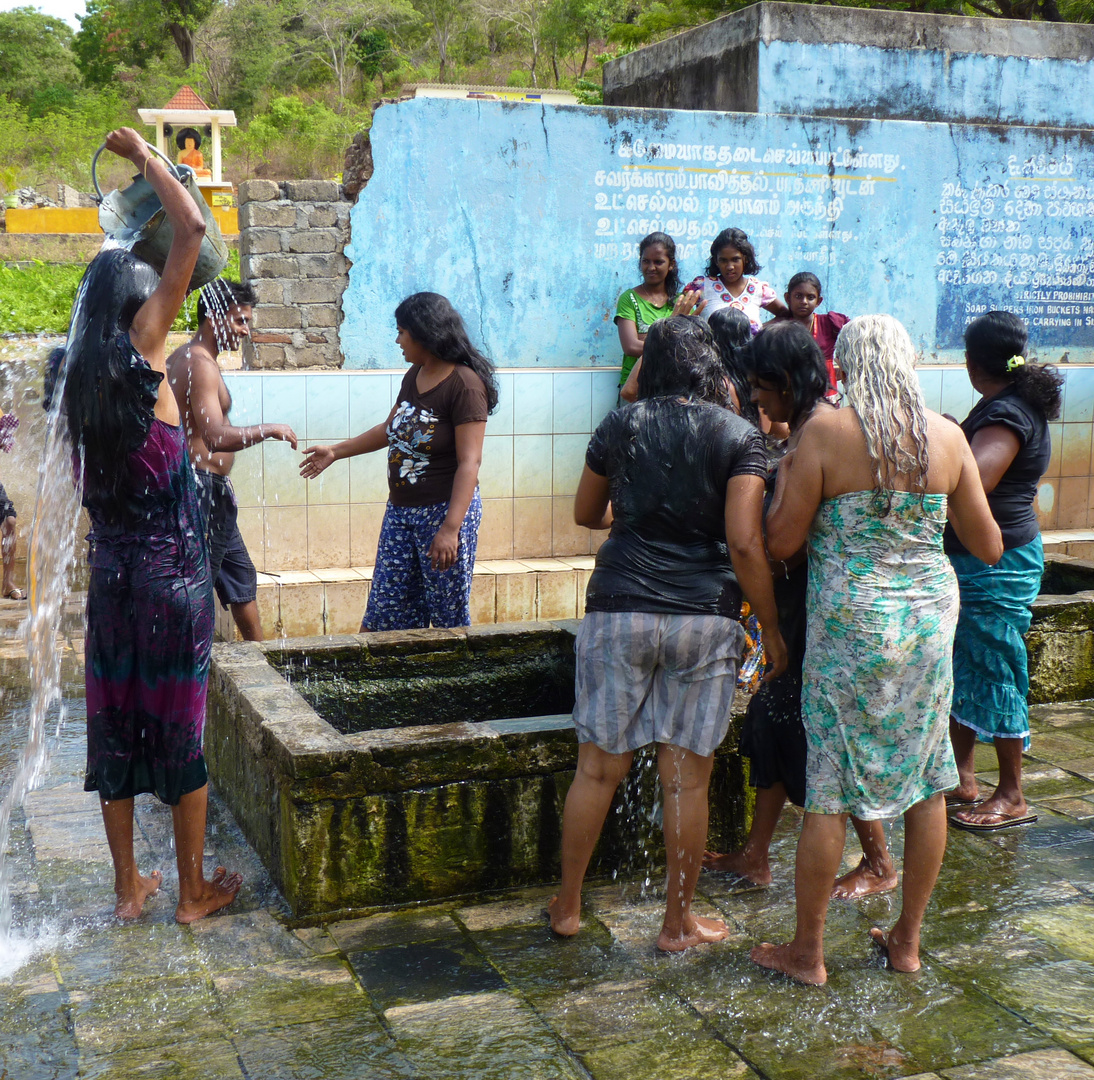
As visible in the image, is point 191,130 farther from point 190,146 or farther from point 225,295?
point 225,295

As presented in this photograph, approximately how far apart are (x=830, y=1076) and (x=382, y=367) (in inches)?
216

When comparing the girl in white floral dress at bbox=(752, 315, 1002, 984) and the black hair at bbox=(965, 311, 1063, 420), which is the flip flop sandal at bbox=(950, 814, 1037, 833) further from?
the black hair at bbox=(965, 311, 1063, 420)

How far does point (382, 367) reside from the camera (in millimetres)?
7332

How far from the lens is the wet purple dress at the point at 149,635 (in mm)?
3344

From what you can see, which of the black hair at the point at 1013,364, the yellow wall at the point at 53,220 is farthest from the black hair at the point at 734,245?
the yellow wall at the point at 53,220

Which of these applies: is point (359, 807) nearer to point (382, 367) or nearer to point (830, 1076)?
point (830, 1076)

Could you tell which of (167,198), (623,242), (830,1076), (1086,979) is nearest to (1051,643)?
(1086,979)

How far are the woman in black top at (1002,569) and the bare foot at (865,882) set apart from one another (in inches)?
24.5

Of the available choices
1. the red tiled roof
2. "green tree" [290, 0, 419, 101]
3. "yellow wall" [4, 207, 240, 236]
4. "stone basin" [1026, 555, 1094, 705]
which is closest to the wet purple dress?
"stone basin" [1026, 555, 1094, 705]

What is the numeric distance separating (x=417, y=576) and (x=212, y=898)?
1708 mm

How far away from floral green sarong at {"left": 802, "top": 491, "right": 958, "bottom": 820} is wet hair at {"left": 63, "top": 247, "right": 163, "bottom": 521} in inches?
76.1

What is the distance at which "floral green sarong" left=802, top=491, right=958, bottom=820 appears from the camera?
3.00 m

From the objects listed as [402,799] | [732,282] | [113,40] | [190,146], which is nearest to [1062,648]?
[732,282]

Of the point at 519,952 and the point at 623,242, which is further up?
the point at 623,242
